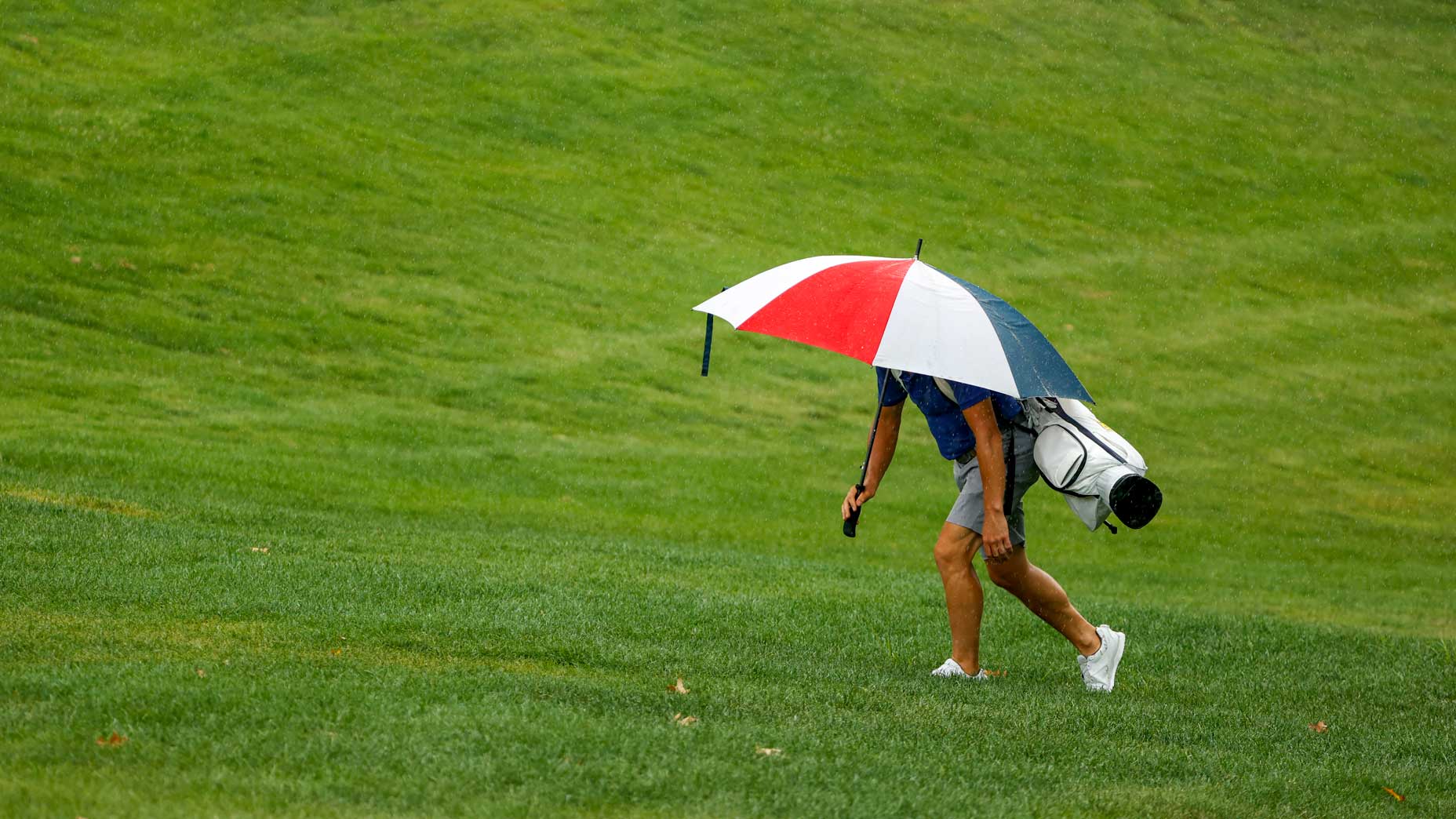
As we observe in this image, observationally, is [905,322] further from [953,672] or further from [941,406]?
[953,672]

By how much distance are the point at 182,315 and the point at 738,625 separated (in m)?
16.5

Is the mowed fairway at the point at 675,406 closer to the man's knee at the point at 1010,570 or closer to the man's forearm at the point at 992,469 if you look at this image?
the man's knee at the point at 1010,570

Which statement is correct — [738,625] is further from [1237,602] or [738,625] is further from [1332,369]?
[1332,369]

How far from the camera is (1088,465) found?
6.86 meters

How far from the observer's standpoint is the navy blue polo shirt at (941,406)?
7.25 m

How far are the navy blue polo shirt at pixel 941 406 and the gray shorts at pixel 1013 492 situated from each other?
94mm

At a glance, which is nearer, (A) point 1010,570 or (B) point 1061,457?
(B) point 1061,457

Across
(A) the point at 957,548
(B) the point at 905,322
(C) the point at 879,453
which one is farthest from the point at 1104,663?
(B) the point at 905,322

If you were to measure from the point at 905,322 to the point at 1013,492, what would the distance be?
1.16m

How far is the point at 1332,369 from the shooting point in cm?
2984

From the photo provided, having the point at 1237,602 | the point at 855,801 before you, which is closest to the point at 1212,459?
the point at 1237,602

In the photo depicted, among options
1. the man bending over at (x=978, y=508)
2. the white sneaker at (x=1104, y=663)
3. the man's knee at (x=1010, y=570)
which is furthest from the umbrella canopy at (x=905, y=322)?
the white sneaker at (x=1104, y=663)

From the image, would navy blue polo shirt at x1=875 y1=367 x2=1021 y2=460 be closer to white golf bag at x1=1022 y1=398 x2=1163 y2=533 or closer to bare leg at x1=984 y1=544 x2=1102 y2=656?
white golf bag at x1=1022 y1=398 x2=1163 y2=533

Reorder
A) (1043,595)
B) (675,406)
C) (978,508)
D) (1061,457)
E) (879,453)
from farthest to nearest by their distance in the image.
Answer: (675,406) < (879,453) < (1043,595) < (978,508) < (1061,457)
